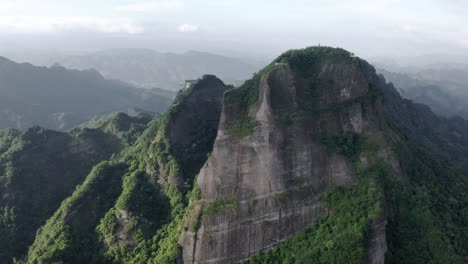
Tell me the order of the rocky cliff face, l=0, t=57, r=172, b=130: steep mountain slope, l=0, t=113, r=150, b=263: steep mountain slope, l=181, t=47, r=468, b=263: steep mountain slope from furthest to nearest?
l=0, t=57, r=172, b=130: steep mountain slope
l=0, t=113, r=150, b=263: steep mountain slope
the rocky cliff face
l=181, t=47, r=468, b=263: steep mountain slope

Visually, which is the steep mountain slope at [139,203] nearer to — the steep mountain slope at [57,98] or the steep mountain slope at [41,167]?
the steep mountain slope at [41,167]

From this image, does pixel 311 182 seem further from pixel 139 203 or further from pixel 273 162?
pixel 139 203

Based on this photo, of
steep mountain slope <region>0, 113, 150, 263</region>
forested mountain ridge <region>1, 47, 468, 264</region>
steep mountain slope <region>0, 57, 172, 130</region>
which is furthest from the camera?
steep mountain slope <region>0, 57, 172, 130</region>

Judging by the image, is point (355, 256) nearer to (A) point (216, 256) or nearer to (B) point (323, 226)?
(B) point (323, 226)

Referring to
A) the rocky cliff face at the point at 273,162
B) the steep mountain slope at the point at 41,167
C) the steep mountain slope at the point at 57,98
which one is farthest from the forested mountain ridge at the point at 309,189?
the steep mountain slope at the point at 57,98

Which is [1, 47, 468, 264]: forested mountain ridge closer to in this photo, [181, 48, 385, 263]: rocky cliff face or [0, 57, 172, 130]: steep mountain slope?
[181, 48, 385, 263]: rocky cliff face

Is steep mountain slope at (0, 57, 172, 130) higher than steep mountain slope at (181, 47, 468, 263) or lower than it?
lower

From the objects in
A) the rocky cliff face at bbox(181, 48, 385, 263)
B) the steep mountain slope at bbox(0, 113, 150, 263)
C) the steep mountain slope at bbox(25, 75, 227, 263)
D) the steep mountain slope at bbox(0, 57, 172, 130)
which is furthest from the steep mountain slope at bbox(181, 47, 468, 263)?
the steep mountain slope at bbox(0, 57, 172, 130)
